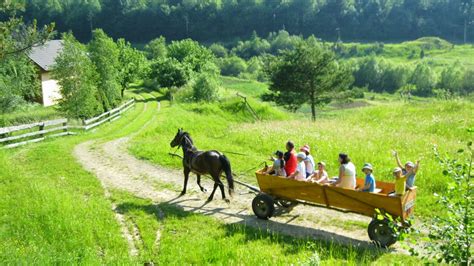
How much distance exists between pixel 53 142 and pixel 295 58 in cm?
2537

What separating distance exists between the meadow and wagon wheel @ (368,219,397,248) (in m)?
0.27

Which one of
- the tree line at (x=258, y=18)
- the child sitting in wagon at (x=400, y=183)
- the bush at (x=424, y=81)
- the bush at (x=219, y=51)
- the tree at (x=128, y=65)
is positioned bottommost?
the bush at (x=424, y=81)

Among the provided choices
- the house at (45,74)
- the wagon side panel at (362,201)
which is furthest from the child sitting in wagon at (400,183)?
the house at (45,74)

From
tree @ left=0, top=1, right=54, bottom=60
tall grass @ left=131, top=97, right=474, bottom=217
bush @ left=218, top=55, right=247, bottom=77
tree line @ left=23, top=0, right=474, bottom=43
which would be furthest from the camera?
tree line @ left=23, top=0, right=474, bottom=43

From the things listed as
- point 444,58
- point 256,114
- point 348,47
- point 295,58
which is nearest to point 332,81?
point 295,58

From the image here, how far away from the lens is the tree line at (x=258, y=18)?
15638cm

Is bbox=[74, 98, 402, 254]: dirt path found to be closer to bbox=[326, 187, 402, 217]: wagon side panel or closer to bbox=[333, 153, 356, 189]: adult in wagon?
bbox=[326, 187, 402, 217]: wagon side panel

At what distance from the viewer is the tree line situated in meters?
156

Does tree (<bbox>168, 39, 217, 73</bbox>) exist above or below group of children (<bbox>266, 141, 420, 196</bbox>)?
above

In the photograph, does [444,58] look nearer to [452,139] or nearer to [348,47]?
[348,47]

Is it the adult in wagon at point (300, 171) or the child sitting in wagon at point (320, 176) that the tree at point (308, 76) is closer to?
the child sitting in wagon at point (320, 176)

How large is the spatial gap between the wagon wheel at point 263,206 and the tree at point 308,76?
29.5m

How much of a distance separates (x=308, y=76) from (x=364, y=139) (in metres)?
21.6

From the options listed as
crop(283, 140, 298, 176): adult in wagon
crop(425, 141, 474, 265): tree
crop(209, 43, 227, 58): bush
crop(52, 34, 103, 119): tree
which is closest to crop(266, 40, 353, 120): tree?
crop(52, 34, 103, 119): tree
